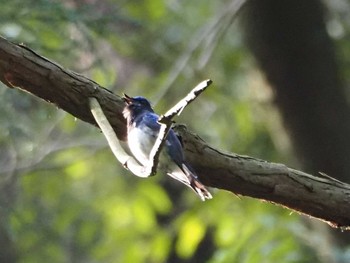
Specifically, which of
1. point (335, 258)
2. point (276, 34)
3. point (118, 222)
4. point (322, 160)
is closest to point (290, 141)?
point (322, 160)

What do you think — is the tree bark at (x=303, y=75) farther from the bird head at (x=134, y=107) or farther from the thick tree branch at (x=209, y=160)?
the bird head at (x=134, y=107)

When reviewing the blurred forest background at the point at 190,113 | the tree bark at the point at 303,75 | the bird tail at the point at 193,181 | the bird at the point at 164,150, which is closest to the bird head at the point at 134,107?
the bird at the point at 164,150

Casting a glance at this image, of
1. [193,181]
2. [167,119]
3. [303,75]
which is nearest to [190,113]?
[303,75]

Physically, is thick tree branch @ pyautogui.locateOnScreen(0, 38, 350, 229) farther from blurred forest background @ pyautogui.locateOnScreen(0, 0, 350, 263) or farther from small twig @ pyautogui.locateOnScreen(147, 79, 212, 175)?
blurred forest background @ pyautogui.locateOnScreen(0, 0, 350, 263)

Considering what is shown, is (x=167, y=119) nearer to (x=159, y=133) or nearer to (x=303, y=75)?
(x=159, y=133)

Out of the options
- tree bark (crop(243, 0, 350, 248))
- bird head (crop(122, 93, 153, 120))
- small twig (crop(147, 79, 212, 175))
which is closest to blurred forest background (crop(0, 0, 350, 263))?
tree bark (crop(243, 0, 350, 248))

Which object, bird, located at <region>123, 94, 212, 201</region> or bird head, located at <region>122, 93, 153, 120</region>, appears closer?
bird, located at <region>123, 94, 212, 201</region>

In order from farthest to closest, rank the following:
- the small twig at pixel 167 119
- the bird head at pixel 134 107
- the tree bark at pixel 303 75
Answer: the tree bark at pixel 303 75 < the bird head at pixel 134 107 < the small twig at pixel 167 119
